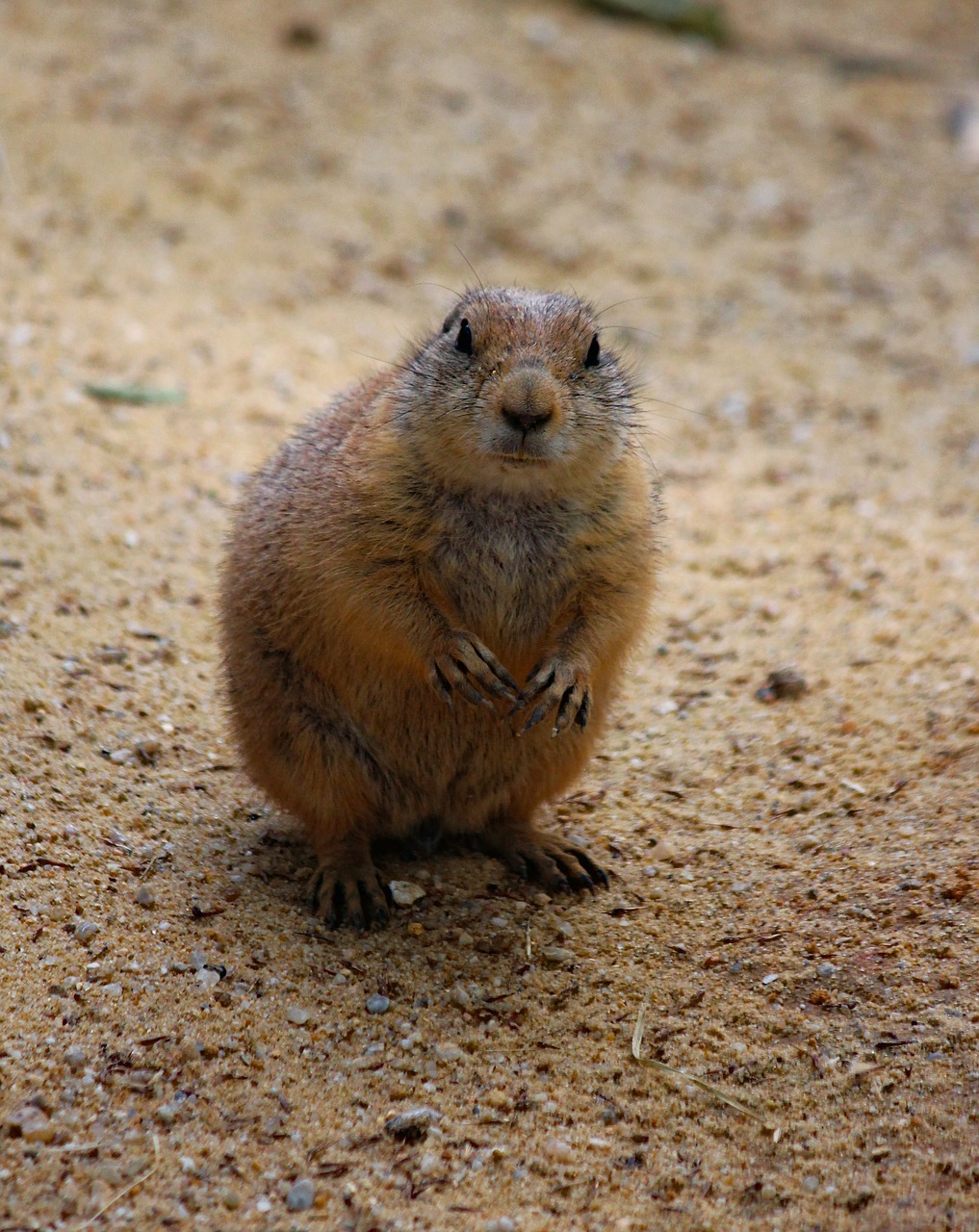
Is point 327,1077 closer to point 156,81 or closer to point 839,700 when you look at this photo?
point 839,700

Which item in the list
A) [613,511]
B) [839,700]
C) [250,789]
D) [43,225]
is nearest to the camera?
[613,511]

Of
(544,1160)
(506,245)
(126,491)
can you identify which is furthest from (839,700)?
(506,245)

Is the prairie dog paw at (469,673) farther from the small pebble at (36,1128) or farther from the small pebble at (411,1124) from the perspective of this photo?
the small pebble at (36,1128)

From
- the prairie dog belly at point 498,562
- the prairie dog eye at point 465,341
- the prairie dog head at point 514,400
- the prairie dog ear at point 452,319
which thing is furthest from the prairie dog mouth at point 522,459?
the prairie dog ear at point 452,319

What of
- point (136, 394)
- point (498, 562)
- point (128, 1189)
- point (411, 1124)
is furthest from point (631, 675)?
point (136, 394)

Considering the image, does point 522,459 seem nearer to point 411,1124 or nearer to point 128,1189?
point 411,1124

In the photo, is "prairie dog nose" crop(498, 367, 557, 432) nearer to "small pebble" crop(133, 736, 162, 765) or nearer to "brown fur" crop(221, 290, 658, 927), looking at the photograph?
"brown fur" crop(221, 290, 658, 927)
